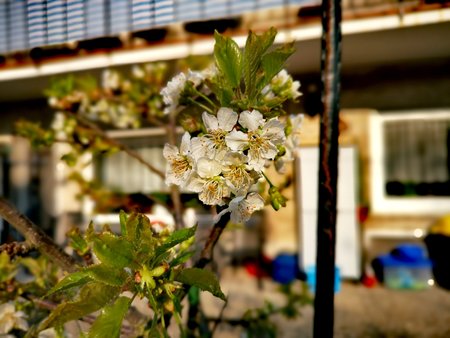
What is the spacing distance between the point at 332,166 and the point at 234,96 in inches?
18.6

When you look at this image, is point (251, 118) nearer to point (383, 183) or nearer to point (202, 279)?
point (202, 279)

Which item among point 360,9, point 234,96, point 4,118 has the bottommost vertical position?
point 234,96

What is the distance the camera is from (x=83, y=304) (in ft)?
2.45

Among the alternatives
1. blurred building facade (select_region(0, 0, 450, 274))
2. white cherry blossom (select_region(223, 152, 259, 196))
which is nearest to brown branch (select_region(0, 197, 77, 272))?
white cherry blossom (select_region(223, 152, 259, 196))

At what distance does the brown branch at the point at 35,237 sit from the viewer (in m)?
1.03

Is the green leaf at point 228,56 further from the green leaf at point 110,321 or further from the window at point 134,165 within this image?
the window at point 134,165

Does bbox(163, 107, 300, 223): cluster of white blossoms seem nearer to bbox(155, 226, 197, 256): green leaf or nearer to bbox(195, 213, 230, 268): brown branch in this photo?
bbox(155, 226, 197, 256): green leaf

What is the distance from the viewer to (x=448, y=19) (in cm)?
387

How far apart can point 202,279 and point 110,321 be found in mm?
203

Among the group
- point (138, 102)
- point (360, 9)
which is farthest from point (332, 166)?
point (360, 9)

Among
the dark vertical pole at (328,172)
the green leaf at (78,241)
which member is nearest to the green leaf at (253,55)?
the dark vertical pole at (328,172)

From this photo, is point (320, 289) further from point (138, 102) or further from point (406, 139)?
point (406, 139)

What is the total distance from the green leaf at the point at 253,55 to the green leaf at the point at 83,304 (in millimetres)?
515

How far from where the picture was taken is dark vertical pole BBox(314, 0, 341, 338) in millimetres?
1145
